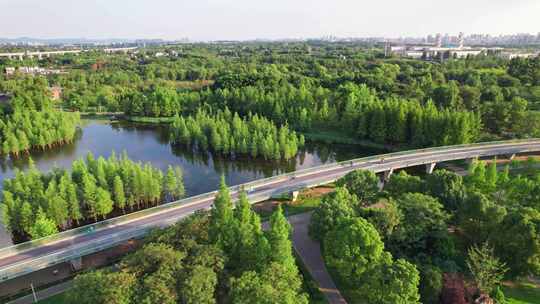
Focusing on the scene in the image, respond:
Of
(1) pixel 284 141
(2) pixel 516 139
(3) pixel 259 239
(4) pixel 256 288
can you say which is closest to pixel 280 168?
(1) pixel 284 141

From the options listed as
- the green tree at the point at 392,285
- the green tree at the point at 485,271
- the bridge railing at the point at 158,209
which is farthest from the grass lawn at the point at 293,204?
the green tree at the point at 485,271

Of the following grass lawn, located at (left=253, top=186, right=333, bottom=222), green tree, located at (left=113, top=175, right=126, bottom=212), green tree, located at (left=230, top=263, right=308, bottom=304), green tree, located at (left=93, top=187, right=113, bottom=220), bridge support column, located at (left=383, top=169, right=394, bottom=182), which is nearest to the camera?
green tree, located at (left=230, top=263, right=308, bottom=304)

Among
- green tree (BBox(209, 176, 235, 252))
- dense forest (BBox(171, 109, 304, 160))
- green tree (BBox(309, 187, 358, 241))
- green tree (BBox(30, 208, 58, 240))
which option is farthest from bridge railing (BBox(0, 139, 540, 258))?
dense forest (BBox(171, 109, 304, 160))

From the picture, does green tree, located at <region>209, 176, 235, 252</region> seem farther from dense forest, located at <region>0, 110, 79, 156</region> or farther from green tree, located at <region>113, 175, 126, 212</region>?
dense forest, located at <region>0, 110, 79, 156</region>

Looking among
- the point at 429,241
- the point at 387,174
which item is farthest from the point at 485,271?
the point at 387,174

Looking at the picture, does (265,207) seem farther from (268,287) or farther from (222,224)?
(268,287)

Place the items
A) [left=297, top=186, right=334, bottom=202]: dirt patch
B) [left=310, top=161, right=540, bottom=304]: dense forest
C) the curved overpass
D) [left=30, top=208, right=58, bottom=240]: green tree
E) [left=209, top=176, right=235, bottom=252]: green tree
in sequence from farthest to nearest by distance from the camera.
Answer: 1. [left=297, top=186, right=334, bottom=202]: dirt patch
2. [left=30, top=208, right=58, bottom=240]: green tree
3. the curved overpass
4. [left=209, top=176, right=235, bottom=252]: green tree
5. [left=310, top=161, right=540, bottom=304]: dense forest

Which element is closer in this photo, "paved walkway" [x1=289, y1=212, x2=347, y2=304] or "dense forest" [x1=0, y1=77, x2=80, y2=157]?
"paved walkway" [x1=289, y1=212, x2=347, y2=304]
